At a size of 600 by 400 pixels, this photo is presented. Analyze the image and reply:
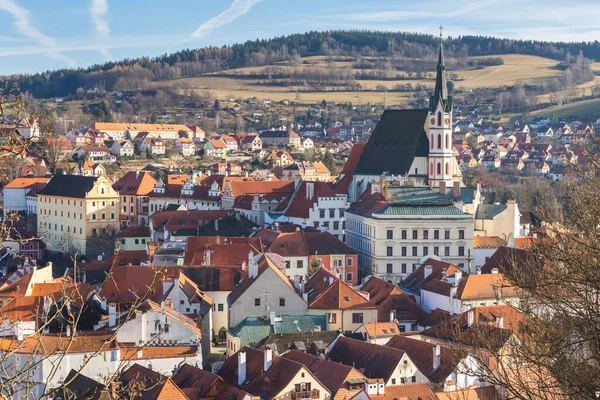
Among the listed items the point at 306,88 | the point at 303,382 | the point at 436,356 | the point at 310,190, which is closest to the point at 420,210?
the point at 310,190

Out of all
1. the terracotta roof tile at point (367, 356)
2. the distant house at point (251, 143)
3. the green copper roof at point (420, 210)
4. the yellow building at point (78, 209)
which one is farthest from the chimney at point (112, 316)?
the distant house at point (251, 143)

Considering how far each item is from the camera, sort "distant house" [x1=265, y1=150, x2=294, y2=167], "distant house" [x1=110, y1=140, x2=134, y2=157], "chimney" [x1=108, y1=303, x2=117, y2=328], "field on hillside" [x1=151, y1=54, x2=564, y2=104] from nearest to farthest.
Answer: "chimney" [x1=108, y1=303, x2=117, y2=328] → "distant house" [x1=265, y1=150, x2=294, y2=167] → "distant house" [x1=110, y1=140, x2=134, y2=157] → "field on hillside" [x1=151, y1=54, x2=564, y2=104]

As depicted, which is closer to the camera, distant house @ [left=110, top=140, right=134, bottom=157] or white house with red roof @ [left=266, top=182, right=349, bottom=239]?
white house with red roof @ [left=266, top=182, right=349, bottom=239]

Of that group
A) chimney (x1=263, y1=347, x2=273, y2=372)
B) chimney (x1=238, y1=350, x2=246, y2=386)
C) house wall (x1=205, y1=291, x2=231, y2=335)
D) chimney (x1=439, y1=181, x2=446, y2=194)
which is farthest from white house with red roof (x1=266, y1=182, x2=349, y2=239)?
chimney (x1=263, y1=347, x2=273, y2=372)

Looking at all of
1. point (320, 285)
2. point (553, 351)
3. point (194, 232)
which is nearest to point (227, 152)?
point (194, 232)

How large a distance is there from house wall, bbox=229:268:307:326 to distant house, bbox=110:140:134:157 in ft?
245

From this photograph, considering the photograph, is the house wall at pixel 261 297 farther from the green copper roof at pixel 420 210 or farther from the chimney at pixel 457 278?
the green copper roof at pixel 420 210

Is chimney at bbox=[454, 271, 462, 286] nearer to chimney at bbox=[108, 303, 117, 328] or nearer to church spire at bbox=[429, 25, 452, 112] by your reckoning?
chimney at bbox=[108, 303, 117, 328]

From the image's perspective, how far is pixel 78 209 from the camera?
77.9 metres

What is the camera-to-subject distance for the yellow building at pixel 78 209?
254ft

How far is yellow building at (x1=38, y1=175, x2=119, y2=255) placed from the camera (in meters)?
77.4

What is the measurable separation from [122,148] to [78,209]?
38074 mm

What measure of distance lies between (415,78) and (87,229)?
129 metres

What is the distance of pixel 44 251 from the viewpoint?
74.4 meters
